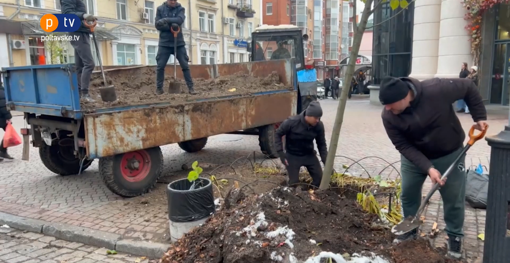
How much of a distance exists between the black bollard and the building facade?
1834 cm

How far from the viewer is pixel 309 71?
11109 mm

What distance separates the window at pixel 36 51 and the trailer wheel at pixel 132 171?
18.3 meters

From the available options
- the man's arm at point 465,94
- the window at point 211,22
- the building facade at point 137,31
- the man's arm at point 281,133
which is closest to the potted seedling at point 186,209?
the man's arm at point 281,133

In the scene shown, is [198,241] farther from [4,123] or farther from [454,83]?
[4,123]

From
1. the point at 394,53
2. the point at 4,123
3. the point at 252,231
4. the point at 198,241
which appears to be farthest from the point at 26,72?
the point at 394,53

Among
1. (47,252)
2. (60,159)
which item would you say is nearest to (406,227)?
(47,252)

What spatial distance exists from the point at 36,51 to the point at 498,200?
75.6ft

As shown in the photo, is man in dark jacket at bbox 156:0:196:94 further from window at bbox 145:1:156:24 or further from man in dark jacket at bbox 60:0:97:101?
window at bbox 145:1:156:24

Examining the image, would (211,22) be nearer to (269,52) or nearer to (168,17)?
(269,52)

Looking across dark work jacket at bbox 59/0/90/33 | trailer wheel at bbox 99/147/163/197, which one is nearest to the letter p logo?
dark work jacket at bbox 59/0/90/33

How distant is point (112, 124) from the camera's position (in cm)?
503

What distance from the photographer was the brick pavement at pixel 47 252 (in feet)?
13.0

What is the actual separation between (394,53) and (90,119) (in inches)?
619

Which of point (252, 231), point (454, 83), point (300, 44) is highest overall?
point (300, 44)
